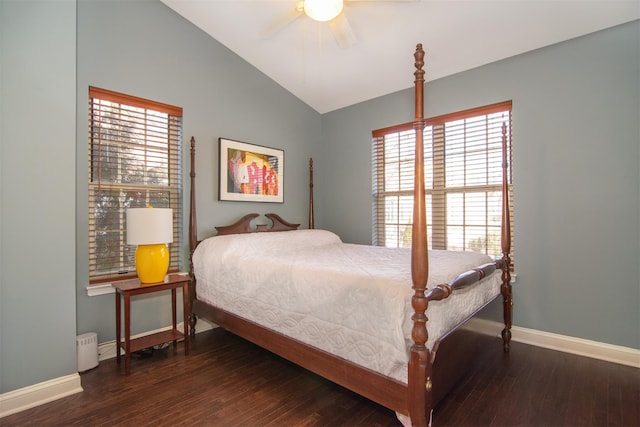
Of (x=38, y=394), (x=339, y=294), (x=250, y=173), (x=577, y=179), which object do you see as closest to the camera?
(x=339, y=294)

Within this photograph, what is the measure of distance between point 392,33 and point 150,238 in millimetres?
2796

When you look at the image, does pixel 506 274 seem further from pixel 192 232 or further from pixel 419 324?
pixel 192 232

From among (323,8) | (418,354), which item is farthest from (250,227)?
(418,354)

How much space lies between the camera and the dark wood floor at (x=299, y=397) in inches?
69.8

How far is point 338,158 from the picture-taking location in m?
4.45

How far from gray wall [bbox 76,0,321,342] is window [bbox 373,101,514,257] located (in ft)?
4.10

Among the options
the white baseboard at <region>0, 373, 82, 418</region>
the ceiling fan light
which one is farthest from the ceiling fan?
the white baseboard at <region>0, 373, 82, 418</region>

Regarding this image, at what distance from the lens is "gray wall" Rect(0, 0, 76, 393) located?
1846 millimetres

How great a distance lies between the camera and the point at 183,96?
313 cm

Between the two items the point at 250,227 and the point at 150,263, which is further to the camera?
the point at 250,227

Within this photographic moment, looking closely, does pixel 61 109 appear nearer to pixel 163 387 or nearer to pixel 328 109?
pixel 163 387

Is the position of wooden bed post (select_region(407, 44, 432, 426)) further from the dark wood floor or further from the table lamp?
the table lamp

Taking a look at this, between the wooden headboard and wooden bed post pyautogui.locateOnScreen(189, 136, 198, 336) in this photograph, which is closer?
wooden bed post pyautogui.locateOnScreen(189, 136, 198, 336)

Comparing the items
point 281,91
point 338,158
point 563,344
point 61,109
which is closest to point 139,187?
point 61,109
